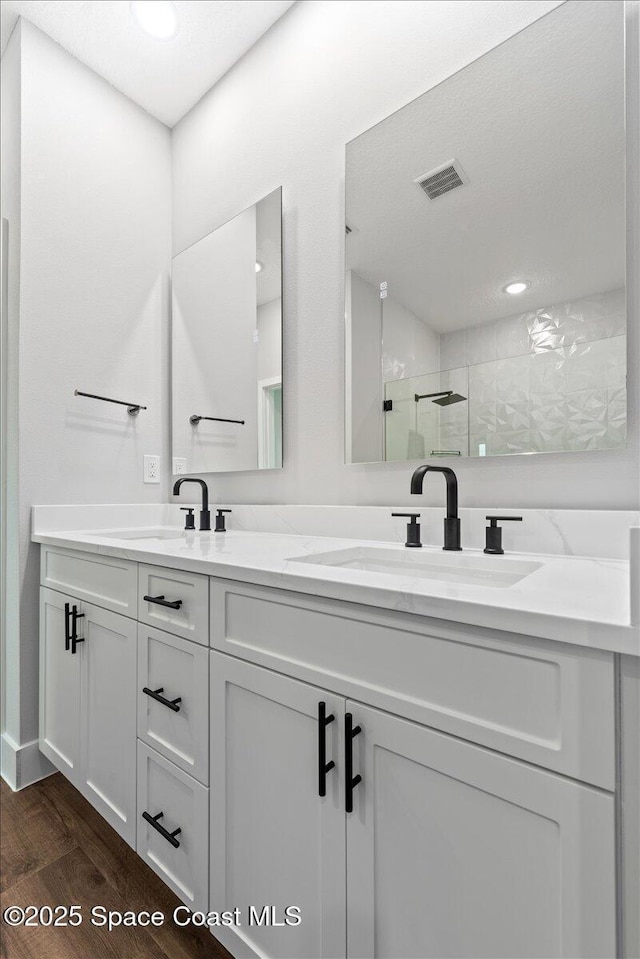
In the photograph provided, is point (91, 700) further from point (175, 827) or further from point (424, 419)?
point (424, 419)

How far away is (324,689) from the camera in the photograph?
75 cm

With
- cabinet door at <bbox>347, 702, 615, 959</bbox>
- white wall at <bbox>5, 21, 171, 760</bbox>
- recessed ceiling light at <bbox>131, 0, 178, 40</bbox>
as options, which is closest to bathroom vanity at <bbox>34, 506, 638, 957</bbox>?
cabinet door at <bbox>347, 702, 615, 959</bbox>

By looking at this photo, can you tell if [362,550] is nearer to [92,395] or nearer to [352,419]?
[352,419]

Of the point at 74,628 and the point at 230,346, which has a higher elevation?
the point at 230,346

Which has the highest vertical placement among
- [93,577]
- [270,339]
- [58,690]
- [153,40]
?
[153,40]

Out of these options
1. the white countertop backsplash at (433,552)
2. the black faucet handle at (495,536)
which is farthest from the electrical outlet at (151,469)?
the black faucet handle at (495,536)

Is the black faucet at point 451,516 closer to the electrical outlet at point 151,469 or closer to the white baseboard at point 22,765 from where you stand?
the electrical outlet at point 151,469

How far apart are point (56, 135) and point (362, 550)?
193 cm

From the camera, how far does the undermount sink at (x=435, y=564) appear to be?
0.96 meters

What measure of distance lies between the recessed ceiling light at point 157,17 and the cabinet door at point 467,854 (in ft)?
7.44

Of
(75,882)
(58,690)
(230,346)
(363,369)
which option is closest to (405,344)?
(363,369)

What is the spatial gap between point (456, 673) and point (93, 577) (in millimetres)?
1117

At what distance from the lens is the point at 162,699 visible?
41.3 inches

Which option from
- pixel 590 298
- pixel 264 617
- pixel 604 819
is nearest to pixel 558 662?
pixel 604 819
